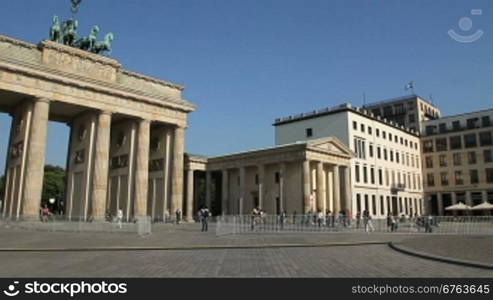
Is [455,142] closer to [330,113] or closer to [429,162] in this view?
[429,162]

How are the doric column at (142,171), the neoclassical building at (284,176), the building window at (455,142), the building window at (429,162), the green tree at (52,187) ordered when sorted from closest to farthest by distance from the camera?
the doric column at (142,171) < the neoclassical building at (284,176) < the building window at (455,142) < the building window at (429,162) < the green tree at (52,187)

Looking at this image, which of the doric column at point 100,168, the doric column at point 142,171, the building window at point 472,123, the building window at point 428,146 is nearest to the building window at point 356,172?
the building window at point 428,146

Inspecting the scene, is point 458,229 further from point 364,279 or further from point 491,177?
point 491,177

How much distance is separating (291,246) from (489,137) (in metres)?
67.4

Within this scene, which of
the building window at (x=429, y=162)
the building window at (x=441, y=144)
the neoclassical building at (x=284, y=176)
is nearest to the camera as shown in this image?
the neoclassical building at (x=284, y=176)

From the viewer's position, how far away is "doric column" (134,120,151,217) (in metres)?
44.2

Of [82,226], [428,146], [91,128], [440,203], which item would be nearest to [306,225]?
[82,226]

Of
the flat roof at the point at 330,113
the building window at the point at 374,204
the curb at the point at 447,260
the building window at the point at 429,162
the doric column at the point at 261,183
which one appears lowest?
the curb at the point at 447,260

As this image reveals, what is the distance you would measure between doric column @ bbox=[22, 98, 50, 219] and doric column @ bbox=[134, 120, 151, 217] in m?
10.6

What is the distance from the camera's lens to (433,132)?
7725cm

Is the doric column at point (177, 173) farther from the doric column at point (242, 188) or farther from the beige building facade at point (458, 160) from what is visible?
the beige building facade at point (458, 160)

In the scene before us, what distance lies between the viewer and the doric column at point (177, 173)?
47.3 metres

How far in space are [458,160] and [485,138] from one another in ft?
19.7

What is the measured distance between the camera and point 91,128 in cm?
4300
